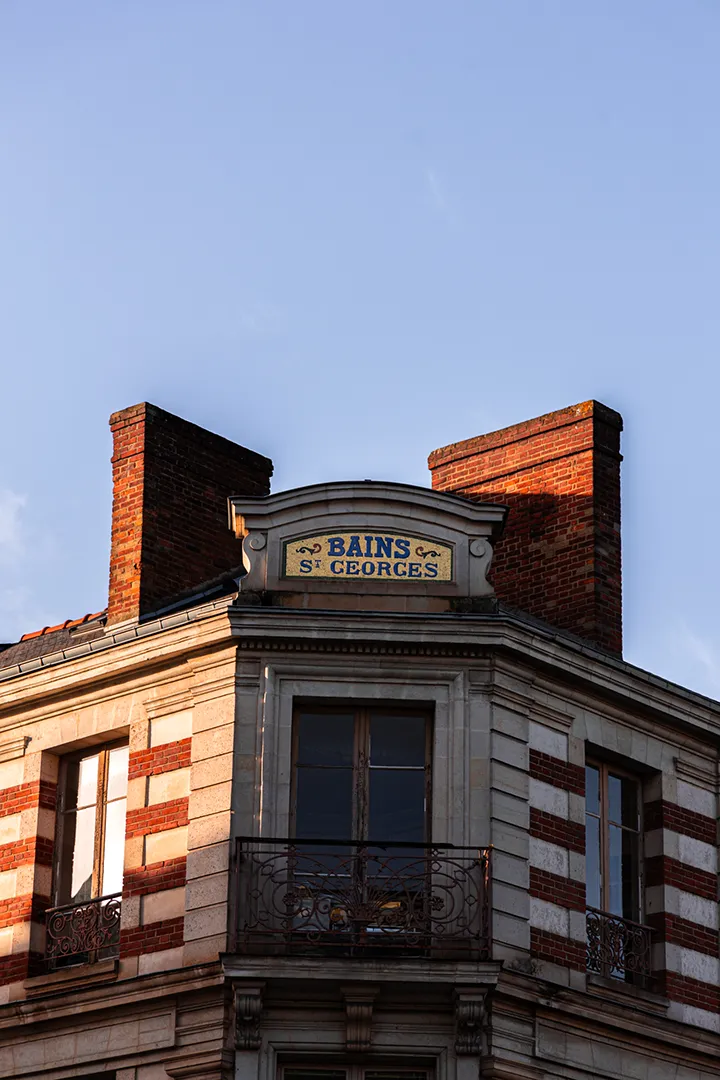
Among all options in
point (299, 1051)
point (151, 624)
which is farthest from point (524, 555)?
point (299, 1051)

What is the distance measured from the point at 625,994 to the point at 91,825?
15.4ft

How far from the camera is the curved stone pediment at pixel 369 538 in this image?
17953 mm

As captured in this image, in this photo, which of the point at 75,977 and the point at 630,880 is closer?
the point at 75,977

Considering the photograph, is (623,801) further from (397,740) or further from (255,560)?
(255,560)

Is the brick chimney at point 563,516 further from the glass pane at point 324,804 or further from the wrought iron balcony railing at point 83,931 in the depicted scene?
the wrought iron balcony railing at point 83,931

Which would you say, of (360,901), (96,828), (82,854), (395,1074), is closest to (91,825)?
(96,828)

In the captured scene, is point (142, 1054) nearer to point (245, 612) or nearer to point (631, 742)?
point (245, 612)

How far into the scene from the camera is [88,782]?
18.8 meters

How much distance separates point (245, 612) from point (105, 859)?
2.56 m

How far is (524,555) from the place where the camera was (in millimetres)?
20859

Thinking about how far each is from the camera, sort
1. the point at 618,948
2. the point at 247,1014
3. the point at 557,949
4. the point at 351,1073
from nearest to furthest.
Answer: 1. the point at 247,1014
2. the point at 351,1073
3. the point at 557,949
4. the point at 618,948

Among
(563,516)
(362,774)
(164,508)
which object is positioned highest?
(563,516)

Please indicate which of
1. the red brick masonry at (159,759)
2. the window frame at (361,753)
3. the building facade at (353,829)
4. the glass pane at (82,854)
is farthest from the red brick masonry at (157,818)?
the window frame at (361,753)

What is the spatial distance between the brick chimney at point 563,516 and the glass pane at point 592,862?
201cm
